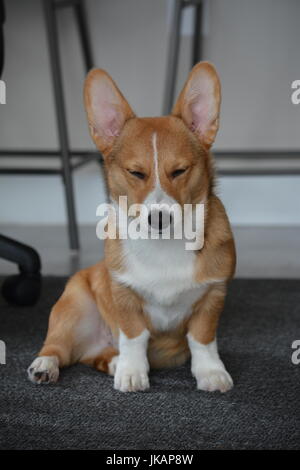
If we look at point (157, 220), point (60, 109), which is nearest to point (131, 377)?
point (157, 220)

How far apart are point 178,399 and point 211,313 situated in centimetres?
16

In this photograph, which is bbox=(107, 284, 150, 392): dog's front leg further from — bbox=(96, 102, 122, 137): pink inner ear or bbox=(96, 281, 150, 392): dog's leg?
bbox=(96, 102, 122, 137): pink inner ear

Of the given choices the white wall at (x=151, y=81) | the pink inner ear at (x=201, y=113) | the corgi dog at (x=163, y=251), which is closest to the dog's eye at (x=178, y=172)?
the corgi dog at (x=163, y=251)

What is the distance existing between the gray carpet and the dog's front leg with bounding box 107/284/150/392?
0.03 metres

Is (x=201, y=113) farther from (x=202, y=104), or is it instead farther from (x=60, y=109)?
(x=60, y=109)

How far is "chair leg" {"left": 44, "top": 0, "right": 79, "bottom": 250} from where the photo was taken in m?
2.13

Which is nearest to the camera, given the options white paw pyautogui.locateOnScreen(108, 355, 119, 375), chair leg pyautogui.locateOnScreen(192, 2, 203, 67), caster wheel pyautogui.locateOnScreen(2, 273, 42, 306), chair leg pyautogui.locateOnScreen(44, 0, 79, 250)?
white paw pyautogui.locateOnScreen(108, 355, 119, 375)

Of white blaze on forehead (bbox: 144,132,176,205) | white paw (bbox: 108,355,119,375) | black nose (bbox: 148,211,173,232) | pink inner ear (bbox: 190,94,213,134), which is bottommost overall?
white paw (bbox: 108,355,119,375)

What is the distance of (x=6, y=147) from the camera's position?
2777mm

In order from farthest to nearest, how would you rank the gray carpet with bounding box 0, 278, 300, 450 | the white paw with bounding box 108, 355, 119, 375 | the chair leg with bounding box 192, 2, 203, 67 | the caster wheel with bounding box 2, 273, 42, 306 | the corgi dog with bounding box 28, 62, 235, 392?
the chair leg with bounding box 192, 2, 203, 67 < the caster wheel with bounding box 2, 273, 42, 306 < the white paw with bounding box 108, 355, 119, 375 < the corgi dog with bounding box 28, 62, 235, 392 < the gray carpet with bounding box 0, 278, 300, 450

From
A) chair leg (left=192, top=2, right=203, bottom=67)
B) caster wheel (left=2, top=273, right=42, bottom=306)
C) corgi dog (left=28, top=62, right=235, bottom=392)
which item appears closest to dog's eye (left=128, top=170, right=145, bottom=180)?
corgi dog (left=28, top=62, right=235, bottom=392)

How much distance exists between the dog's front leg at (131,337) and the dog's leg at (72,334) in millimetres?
120

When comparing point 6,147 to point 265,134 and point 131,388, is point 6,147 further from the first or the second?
point 131,388

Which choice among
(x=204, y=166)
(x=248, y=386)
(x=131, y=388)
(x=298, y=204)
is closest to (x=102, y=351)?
(x=131, y=388)
